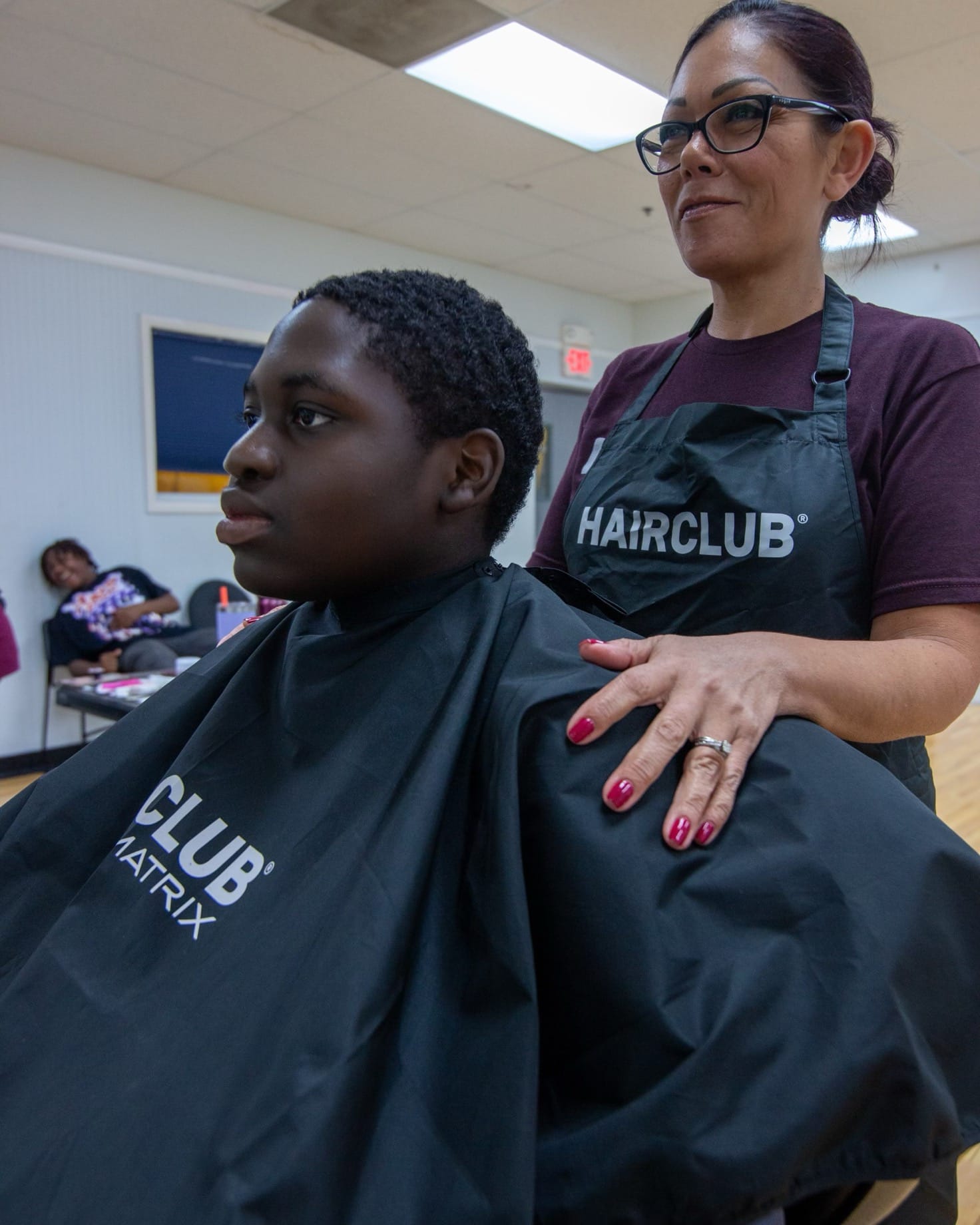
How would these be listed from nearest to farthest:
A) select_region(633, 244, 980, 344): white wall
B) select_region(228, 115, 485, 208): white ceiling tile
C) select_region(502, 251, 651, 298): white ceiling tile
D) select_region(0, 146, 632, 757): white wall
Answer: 1. select_region(228, 115, 485, 208): white ceiling tile
2. select_region(0, 146, 632, 757): white wall
3. select_region(633, 244, 980, 344): white wall
4. select_region(502, 251, 651, 298): white ceiling tile

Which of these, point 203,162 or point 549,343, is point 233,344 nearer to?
point 203,162

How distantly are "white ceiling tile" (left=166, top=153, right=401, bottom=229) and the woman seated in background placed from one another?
189 cm

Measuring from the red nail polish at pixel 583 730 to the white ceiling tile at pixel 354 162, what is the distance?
13.4 ft

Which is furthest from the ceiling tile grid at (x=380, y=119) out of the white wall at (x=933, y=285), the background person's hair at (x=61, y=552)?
the background person's hair at (x=61, y=552)

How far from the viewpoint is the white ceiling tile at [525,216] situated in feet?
17.3

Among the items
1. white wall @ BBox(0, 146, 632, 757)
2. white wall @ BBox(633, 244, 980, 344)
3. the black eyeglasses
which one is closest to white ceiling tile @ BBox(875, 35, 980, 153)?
white wall @ BBox(633, 244, 980, 344)

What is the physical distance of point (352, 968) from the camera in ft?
2.27

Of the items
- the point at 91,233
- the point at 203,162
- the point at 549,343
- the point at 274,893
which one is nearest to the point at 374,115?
the point at 203,162

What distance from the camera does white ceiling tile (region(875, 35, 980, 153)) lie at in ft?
12.0

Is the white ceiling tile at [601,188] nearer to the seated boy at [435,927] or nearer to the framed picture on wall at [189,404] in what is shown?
the framed picture on wall at [189,404]

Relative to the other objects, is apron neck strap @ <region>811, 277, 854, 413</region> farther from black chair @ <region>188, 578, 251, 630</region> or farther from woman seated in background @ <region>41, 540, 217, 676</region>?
black chair @ <region>188, 578, 251, 630</region>

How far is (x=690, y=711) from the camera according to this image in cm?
74

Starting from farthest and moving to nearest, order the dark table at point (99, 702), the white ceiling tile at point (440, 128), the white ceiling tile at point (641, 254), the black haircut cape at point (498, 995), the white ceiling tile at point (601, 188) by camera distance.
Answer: the white ceiling tile at point (641, 254)
the white ceiling tile at point (601, 188)
the white ceiling tile at point (440, 128)
the dark table at point (99, 702)
the black haircut cape at point (498, 995)

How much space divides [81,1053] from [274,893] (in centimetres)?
18
